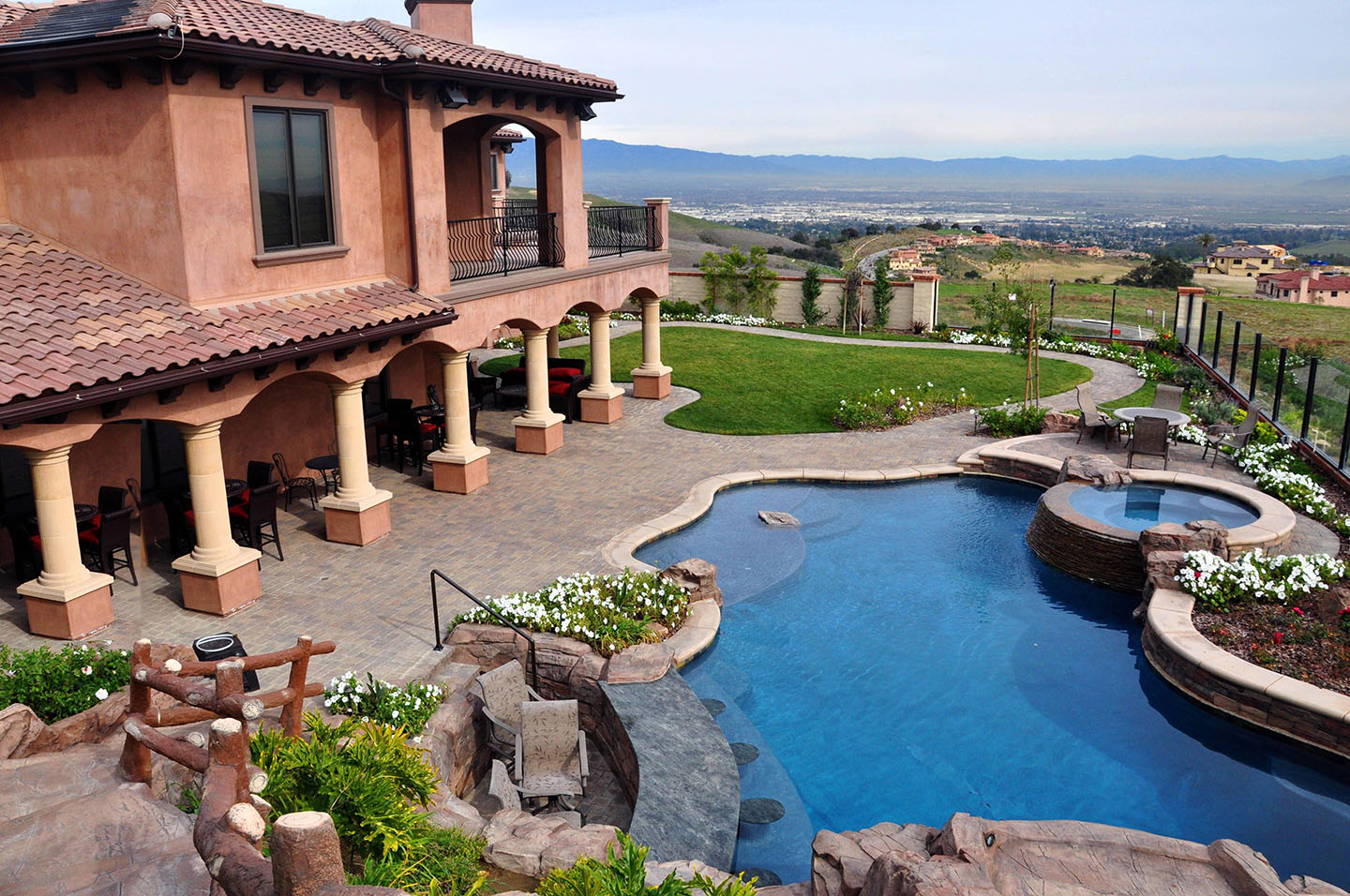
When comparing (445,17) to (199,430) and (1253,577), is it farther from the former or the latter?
(1253,577)

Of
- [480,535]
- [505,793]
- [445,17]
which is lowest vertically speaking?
[505,793]

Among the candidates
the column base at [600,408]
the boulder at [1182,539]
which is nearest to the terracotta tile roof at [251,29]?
the column base at [600,408]

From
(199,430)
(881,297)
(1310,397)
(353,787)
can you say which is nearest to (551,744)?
(353,787)

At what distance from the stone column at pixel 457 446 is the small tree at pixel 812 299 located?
2119cm

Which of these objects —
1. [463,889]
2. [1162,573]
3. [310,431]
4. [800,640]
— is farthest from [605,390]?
[463,889]

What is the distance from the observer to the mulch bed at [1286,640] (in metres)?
11.1

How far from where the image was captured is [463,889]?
7.30 m

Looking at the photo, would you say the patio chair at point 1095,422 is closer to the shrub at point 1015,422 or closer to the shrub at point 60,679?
the shrub at point 1015,422

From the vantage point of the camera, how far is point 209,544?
12.6 m

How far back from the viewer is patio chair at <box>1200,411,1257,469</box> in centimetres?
1850

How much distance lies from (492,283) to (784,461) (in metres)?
6.52

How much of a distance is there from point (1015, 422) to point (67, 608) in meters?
17.4

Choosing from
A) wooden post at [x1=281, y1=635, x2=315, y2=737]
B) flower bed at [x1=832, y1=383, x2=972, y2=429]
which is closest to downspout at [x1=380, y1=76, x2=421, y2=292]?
wooden post at [x1=281, y1=635, x2=315, y2=737]

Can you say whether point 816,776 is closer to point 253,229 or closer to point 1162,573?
point 1162,573
